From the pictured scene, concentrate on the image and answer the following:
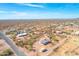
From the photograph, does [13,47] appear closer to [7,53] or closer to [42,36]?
[7,53]

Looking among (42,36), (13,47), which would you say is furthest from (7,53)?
(42,36)

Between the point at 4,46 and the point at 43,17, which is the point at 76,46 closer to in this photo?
the point at 43,17

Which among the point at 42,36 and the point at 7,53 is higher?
Result: the point at 42,36

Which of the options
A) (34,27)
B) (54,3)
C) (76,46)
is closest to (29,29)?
(34,27)

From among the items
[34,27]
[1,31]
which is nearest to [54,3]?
[34,27]

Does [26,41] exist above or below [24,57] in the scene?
above

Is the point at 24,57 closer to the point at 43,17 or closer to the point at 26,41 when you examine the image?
the point at 26,41

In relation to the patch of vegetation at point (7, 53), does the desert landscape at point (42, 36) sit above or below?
above

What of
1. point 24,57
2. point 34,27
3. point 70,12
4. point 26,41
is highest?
point 70,12

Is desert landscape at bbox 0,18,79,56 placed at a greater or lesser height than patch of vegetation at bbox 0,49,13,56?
greater
